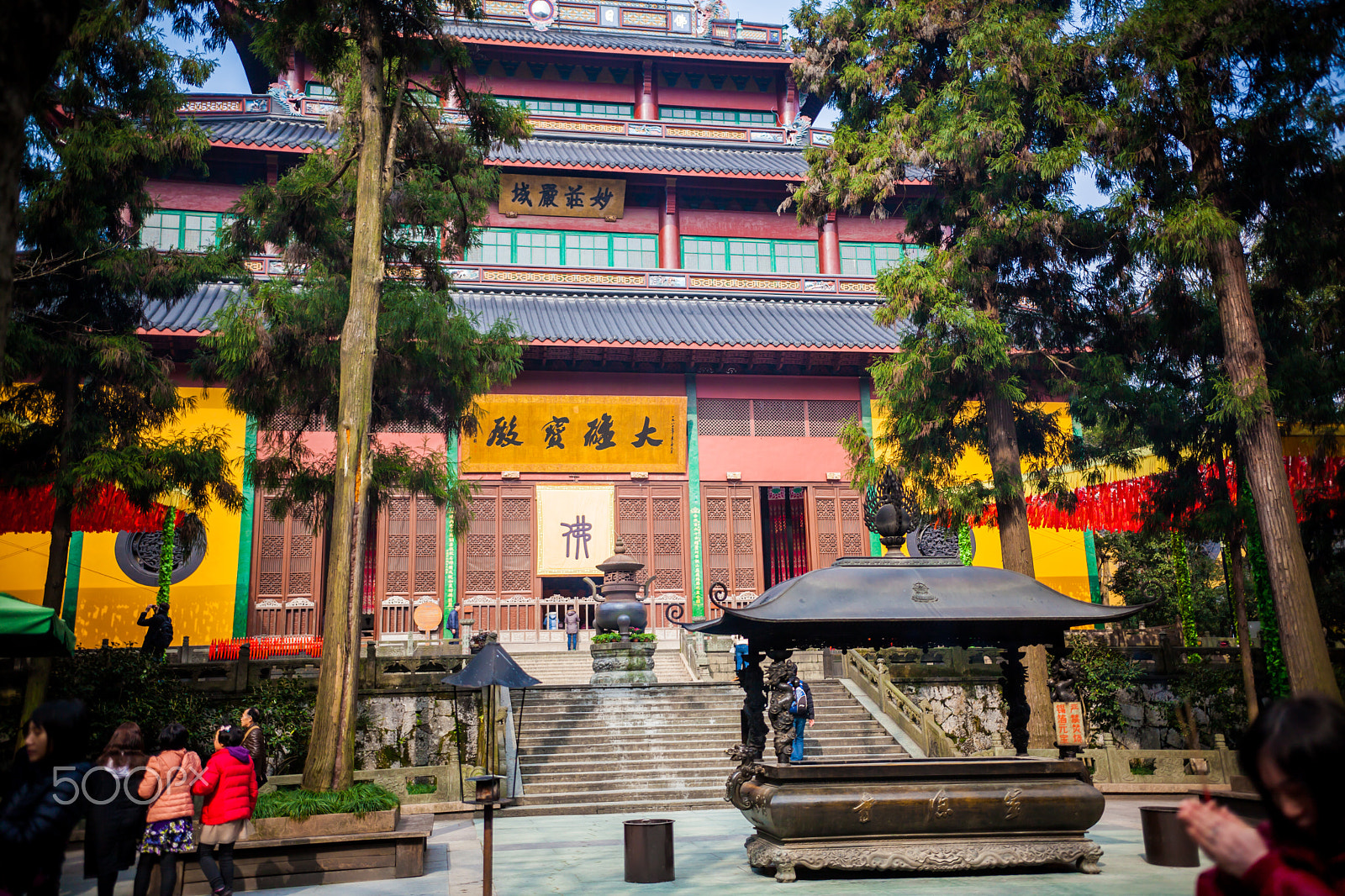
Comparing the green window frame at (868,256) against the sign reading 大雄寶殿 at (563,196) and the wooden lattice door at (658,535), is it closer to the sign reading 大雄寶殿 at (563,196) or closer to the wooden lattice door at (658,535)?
the sign reading 大雄寶殿 at (563,196)

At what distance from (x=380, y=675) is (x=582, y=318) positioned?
9.03 metres

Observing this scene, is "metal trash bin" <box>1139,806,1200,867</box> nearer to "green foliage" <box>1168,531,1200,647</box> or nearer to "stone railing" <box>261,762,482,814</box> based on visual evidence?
"stone railing" <box>261,762,482,814</box>

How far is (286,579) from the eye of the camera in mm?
17906

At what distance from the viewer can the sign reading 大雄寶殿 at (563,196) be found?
2206 cm

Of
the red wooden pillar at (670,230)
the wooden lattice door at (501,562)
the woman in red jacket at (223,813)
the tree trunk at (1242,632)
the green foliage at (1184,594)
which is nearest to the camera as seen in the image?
the woman in red jacket at (223,813)

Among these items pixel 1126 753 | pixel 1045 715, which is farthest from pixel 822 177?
pixel 1126 753

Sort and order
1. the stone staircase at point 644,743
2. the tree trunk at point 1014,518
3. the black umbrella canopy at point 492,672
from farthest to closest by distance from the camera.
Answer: the stone staircase at point 644,743 → the tree trunk at point 1014,518 → the black umbrella canopy at point 492,672

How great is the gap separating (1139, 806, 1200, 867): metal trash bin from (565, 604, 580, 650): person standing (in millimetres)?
11442

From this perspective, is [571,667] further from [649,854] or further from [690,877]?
[649,854]

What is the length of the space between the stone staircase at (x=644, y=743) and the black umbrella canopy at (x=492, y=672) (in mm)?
1427

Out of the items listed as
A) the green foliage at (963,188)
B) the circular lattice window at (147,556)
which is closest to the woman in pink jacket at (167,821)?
the green foliage at (963,188)

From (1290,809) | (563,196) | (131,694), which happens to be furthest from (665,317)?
(1290,809)

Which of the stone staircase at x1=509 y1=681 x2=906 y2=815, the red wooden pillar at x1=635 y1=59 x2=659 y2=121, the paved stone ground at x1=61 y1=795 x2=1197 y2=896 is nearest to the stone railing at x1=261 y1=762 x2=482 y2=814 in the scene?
the stone staircase at x1=509 y1=681 x2=906 y2=815

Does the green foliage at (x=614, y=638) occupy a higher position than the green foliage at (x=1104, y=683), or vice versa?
the green foliage at (x=614, y=638)
